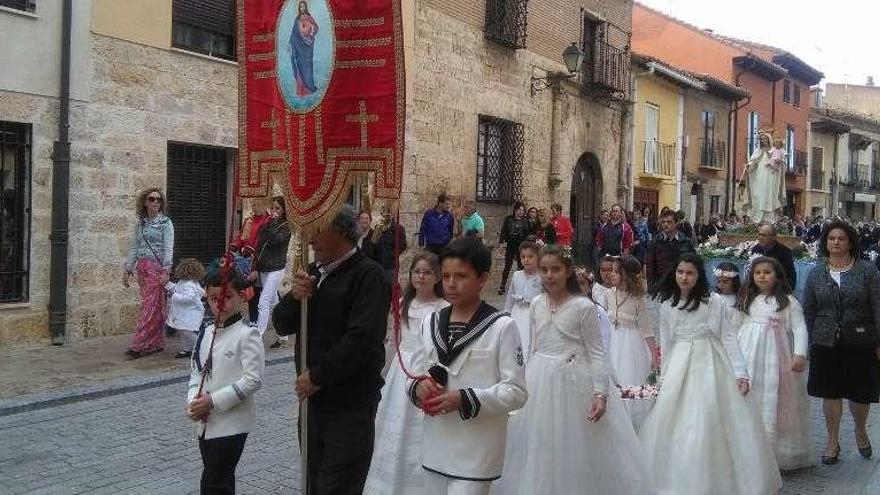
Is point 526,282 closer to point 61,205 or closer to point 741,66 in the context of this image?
point 61,205

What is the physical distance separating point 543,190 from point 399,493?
631 inches

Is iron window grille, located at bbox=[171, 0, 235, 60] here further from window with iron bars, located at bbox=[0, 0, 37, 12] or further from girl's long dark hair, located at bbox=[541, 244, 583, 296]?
girl's long dark hair, located at bbox=[541, 244, 583, 296]

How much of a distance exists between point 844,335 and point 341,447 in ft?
14.4

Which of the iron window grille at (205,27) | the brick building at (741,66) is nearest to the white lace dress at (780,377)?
the iron window grille at (205,27)

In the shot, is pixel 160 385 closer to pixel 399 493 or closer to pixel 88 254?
pixel 88 254

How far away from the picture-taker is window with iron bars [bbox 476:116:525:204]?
18844 mm

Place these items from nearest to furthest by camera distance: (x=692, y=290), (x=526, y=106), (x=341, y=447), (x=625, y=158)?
(x=341, y=447)
(x=692, y=290)
(x=526, y=106)
(x=625, y=158)

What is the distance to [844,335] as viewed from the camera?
21.2ft

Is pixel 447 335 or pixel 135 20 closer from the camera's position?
pixel 447 335

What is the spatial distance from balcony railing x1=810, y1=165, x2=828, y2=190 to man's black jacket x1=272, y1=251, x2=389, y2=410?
44.7 m

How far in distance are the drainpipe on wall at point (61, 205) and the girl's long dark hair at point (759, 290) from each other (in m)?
7.56

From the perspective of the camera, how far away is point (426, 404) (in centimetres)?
341

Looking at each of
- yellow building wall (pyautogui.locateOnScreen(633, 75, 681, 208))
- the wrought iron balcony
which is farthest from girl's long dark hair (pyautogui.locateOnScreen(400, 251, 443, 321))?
the wrought iron balcony

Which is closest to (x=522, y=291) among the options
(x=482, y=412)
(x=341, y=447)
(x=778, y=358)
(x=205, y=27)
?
(x=778, y=358)
